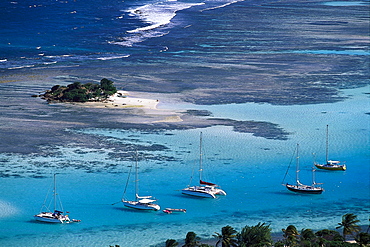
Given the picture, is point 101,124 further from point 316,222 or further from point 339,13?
point 339,13

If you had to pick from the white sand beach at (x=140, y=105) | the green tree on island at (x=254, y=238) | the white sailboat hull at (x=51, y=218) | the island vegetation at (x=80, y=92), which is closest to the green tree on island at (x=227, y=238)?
the green tree on island at (x=254, y=238)

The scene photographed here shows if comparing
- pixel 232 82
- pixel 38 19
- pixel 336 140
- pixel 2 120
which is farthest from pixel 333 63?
pixel 38 19

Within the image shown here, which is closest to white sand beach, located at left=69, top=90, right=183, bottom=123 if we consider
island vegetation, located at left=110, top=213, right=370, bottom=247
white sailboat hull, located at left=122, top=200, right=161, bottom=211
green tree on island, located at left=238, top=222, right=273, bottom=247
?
white sailboat hull, located at left=122, top=200, right=161, bottom=211

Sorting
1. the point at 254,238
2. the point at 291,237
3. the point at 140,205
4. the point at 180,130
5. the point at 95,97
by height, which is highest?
the point at 95,97

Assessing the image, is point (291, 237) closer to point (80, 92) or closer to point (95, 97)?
point (95, 97)

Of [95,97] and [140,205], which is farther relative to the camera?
[95,97]

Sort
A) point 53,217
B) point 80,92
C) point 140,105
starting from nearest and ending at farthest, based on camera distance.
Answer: point 53,217 → point 140,105 → point 80,92

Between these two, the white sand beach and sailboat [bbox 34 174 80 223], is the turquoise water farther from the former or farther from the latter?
the white sand beach

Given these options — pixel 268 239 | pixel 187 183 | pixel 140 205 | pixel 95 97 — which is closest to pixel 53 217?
pixel 140 205
